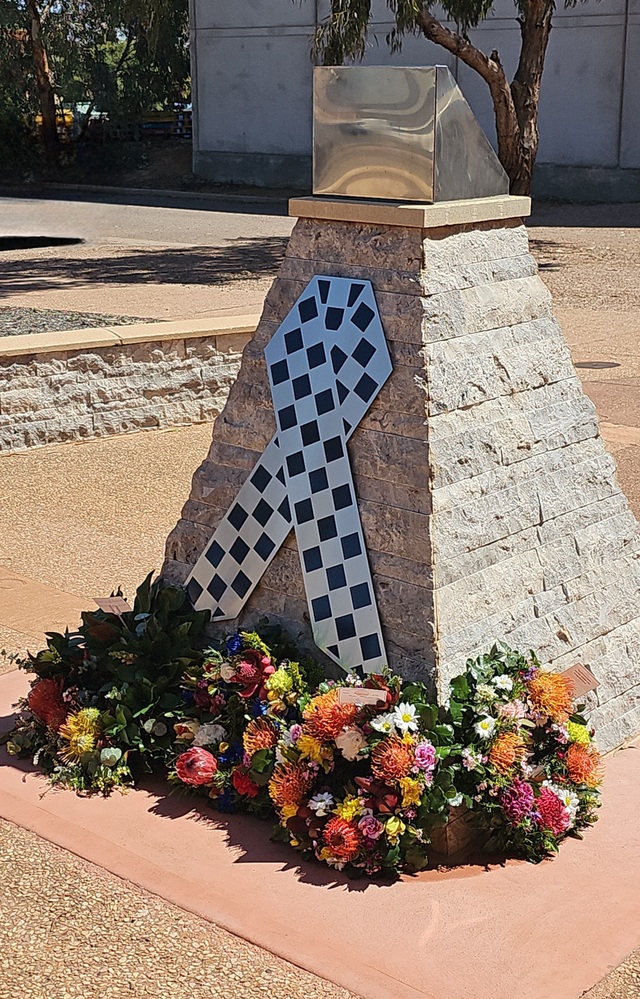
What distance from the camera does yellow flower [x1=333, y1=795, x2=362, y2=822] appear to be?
3793mm

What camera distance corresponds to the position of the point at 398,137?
A: 4184 mm

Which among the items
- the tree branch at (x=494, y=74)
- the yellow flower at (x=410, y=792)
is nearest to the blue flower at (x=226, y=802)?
the yellow flower at (x=410, y=792)

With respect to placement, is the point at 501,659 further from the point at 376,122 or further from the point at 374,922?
the point at 376,122

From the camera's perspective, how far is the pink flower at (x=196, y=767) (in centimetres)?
416

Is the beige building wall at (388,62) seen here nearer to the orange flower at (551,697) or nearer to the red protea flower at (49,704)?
the orange flower at (551,697)

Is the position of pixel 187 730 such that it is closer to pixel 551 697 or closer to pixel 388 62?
pixel 551 697

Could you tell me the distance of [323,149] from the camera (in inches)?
174

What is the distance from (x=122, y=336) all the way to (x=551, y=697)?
6.18 metres

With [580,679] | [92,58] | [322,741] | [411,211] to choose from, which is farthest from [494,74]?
[92,58]

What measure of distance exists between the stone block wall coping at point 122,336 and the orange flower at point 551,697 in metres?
5.90

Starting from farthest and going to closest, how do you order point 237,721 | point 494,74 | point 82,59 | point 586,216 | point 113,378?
1. point 82,59
2. point 586,216
3. point 494,74
4. point 113,378
5. point 237,721

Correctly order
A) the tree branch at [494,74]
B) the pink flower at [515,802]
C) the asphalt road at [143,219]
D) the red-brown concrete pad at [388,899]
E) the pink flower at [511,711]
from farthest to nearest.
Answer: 1. the asphalt road at [143,219]
2. the tree branch at [494,74]
3. the pink flower at [511,711]
4. the pink flower at [515,802]
5. the red-brown concrete pad at [388,899]

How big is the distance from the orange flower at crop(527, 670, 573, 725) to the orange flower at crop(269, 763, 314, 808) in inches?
31.6

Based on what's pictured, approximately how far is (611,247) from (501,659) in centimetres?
1707
